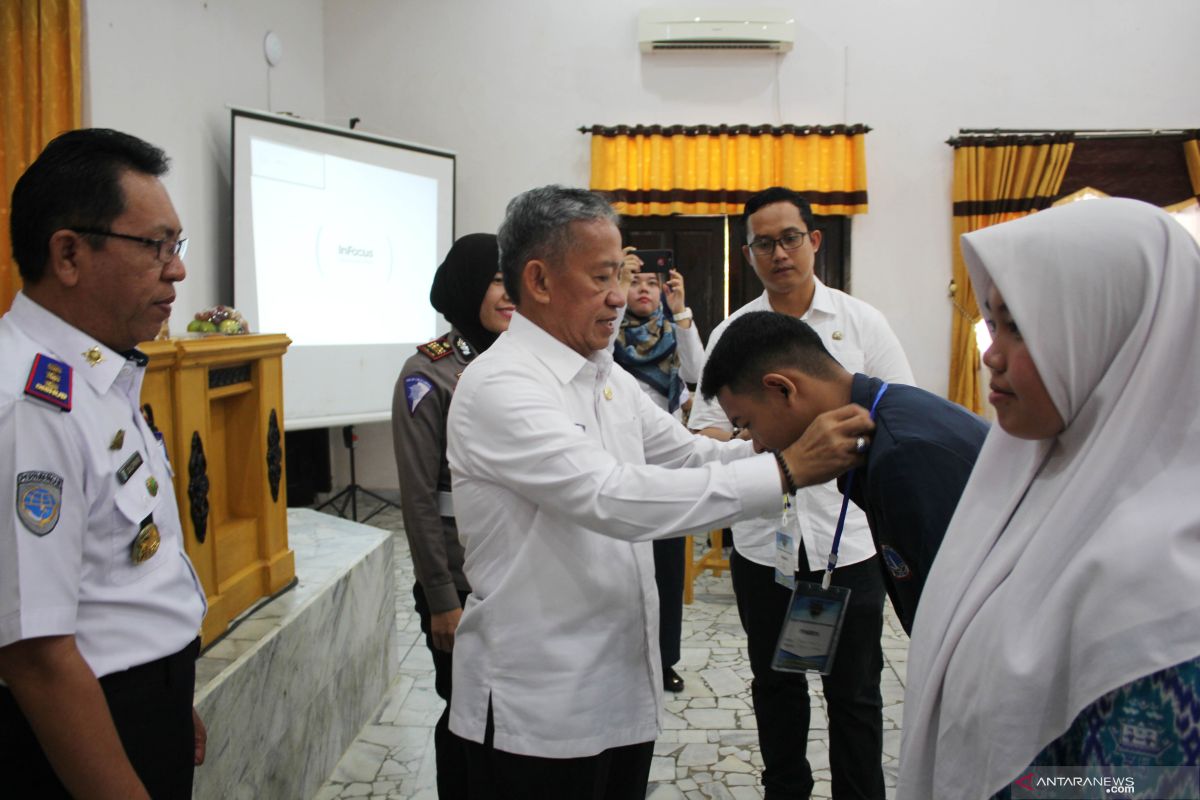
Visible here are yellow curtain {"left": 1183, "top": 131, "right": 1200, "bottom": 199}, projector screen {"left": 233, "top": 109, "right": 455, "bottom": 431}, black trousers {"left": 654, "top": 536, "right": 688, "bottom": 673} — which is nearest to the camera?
black trousers {"left": 654, "top": 536, "right": 688, "bottom": 673}

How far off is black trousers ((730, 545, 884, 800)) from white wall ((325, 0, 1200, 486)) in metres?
3.92

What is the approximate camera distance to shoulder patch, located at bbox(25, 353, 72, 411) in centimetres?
95

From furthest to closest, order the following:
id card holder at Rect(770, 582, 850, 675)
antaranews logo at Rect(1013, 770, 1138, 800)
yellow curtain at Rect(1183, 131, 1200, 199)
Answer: yellow curtain at Rect(1183, 131, 1200, 199) < id card holder at Rect(770, 582, 850, 675) < antaranews logo at Rect(1013, 770, 1138, 800)

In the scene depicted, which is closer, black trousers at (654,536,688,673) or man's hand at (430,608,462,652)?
man's hand at (430,608,462,652)

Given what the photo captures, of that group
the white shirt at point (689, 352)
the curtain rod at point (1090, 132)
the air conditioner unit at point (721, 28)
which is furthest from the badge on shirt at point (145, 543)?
the curtain rod at point (1090, 132)

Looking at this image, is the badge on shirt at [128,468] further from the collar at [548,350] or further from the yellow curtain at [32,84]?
the yellow curtain at [32,84]

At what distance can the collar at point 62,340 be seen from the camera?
3.38ft

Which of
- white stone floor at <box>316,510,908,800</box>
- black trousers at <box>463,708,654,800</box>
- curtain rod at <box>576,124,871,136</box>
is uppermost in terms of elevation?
curtain rod at <box>576,124,871,136</box>

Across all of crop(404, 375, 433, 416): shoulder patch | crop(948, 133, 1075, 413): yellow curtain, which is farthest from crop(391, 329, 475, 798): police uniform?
crop(948, 133, 1075, 413): yellow curtain

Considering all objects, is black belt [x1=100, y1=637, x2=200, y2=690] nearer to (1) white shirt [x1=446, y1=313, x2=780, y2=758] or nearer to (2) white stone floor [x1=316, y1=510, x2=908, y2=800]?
(1) white shirt [x1=446, y1=313, x2=780, y2=758]

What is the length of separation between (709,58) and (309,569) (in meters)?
4.25

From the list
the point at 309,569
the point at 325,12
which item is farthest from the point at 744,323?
the point at 325,12

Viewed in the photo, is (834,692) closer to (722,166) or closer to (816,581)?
(816,581)

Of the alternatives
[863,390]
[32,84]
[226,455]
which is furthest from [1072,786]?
[32,84]
